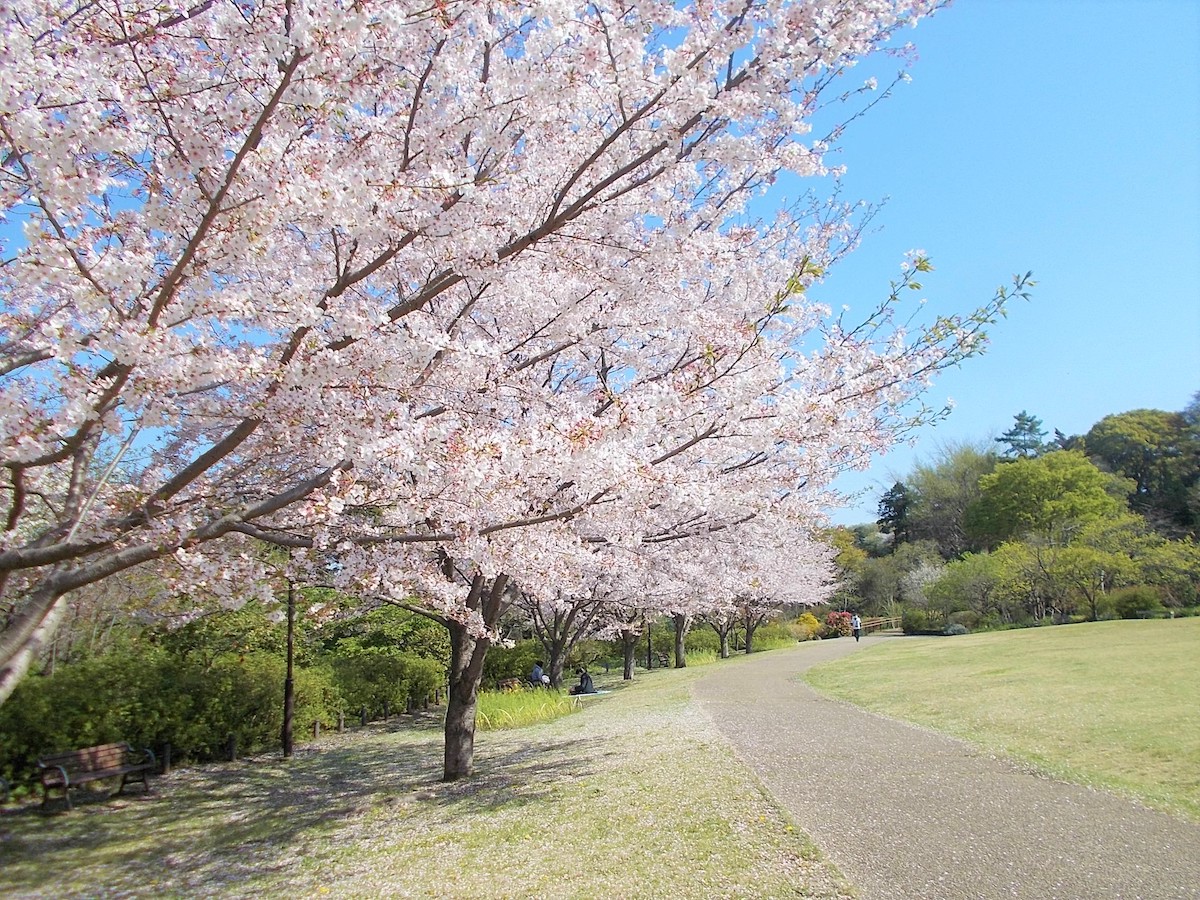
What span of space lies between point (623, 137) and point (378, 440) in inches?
88.9

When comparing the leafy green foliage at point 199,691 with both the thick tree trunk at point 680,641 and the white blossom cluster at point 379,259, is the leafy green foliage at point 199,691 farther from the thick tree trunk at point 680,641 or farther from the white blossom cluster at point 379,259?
the thick tree trunk at point 680,641

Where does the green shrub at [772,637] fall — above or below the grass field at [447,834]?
above

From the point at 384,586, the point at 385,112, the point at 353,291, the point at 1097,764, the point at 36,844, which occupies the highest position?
the point at 385,112

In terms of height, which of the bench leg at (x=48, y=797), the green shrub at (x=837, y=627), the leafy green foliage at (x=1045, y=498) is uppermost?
the leafy green foliage at (x=1045, y=498)

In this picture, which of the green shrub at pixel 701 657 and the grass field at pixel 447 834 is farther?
the green shrub at pixel 701 657

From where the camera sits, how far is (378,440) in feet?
12.2

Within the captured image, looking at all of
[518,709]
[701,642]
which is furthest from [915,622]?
[518,709]

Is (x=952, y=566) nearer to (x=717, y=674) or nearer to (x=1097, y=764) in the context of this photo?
(x=717, y=674)

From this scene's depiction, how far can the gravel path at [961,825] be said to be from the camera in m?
4.50

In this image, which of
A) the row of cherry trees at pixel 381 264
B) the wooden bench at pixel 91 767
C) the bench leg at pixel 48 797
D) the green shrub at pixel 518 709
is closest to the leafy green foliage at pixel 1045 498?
the green shrub at pixel 518 709

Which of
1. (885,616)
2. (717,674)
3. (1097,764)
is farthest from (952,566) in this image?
(1097,764)

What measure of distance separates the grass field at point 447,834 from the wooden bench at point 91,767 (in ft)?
1.00

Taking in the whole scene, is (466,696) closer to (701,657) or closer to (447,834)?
(447,834)

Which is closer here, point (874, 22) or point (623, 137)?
point (874, 22)
